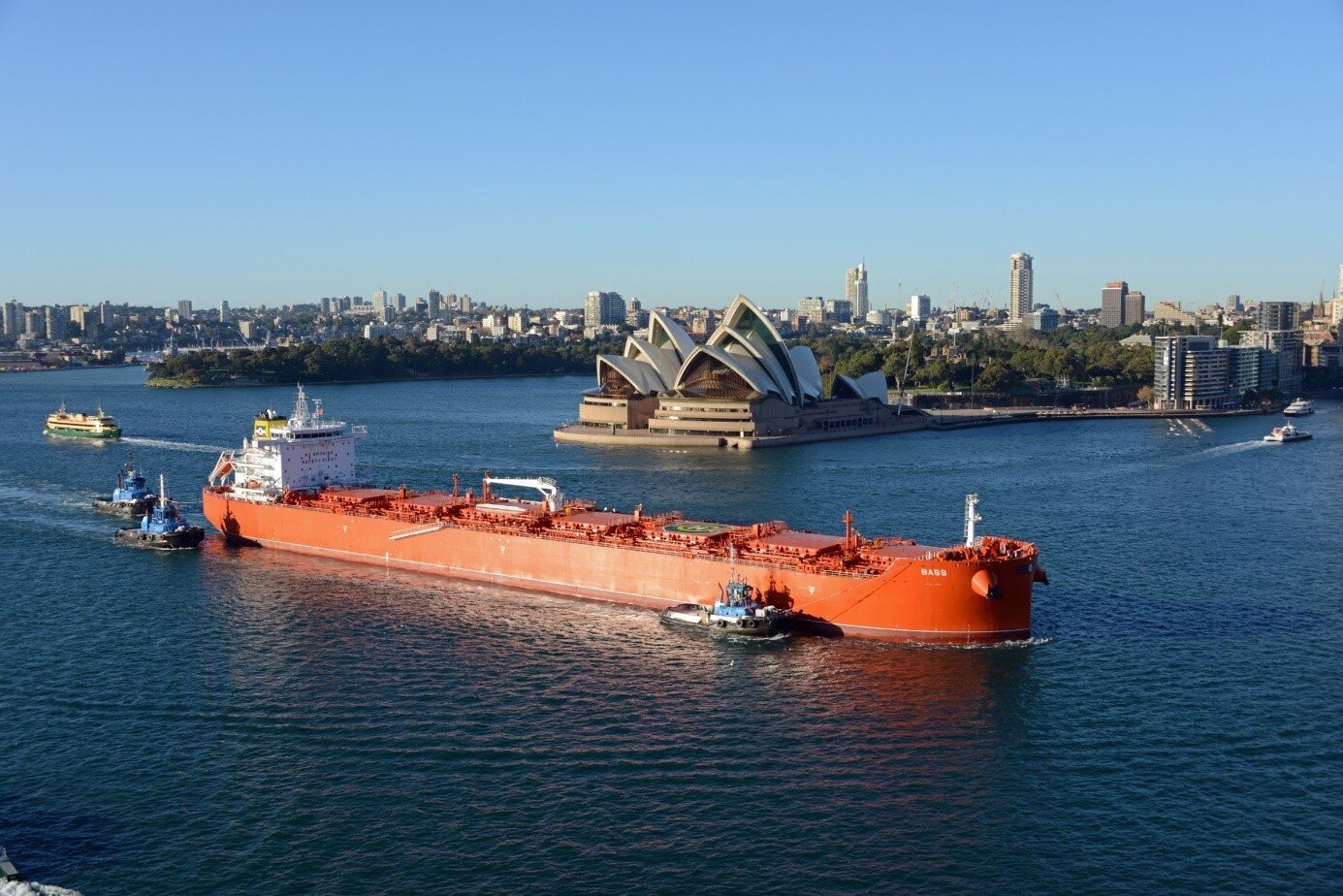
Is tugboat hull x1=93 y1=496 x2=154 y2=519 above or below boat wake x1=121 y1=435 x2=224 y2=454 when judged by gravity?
below

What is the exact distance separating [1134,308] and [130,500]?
7229 inches

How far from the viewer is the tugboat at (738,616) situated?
18.8 meters

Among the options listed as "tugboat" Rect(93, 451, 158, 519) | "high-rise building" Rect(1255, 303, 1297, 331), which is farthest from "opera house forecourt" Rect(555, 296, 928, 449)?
"high-rise building" Rect(1255, 303, 1297, 331)

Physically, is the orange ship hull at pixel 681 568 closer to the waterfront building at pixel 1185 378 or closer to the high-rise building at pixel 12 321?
the waterfront building at pixel 1185 378

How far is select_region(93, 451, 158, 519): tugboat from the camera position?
30297mm

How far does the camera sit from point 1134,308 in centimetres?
19188

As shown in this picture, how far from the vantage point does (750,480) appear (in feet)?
127

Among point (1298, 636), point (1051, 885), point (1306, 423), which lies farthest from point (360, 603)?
point (1306, 423)

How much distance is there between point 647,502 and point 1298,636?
17.3m

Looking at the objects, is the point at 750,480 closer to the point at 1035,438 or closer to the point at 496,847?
the point at 1035,438

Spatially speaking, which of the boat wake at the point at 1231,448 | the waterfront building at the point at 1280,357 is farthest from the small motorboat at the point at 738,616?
the waterfront building at the point at 1280,357

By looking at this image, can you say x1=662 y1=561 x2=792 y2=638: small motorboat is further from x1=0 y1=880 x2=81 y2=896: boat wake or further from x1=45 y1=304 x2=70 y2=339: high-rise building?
x1=45 y1=304 x2=70 y2=339: high-rise building

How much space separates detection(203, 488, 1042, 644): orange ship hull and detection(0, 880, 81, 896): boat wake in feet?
36.3

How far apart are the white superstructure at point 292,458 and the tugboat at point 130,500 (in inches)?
80.1
